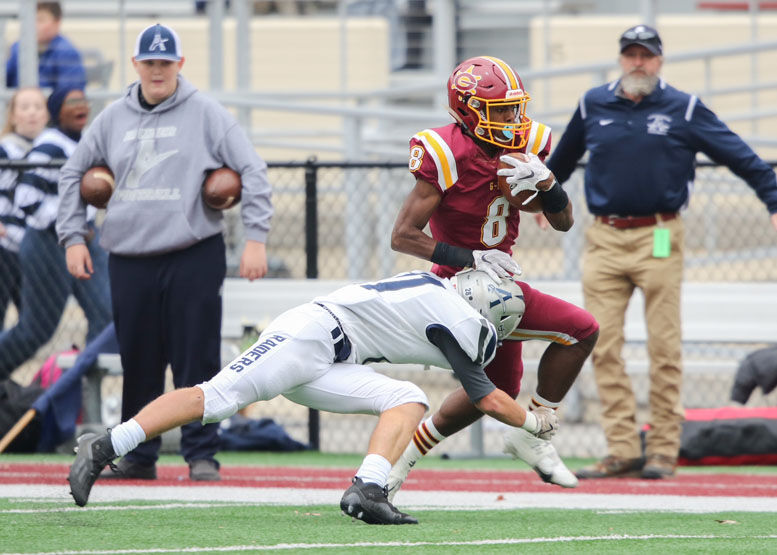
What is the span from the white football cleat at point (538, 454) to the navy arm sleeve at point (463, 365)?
1.90ft

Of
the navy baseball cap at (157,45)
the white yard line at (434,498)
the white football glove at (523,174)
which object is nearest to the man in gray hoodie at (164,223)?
the navy baseball cap at (157,45)

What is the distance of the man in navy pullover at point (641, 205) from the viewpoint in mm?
8086

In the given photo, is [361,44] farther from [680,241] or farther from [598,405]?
[680,241]

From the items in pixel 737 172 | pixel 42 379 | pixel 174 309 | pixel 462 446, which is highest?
pixel 737 172

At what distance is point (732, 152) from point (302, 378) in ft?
11.0

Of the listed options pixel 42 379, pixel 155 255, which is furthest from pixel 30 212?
pixel 155 255

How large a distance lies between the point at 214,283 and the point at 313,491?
1167mm

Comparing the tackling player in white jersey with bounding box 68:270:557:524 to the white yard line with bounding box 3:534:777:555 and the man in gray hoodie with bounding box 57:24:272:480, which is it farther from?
the man in gray hoodie with bounding box 57:24:272:480

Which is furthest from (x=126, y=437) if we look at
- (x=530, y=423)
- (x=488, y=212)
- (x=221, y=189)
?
(x=221, y=189)

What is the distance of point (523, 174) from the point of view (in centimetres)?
591

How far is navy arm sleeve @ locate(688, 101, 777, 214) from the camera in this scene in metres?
8.01

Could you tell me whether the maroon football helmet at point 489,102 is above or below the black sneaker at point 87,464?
above

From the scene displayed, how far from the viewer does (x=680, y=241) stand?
27.0 feet

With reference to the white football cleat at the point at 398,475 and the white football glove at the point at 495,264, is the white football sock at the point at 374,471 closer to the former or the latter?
the white football cleat at the point at 398,475
